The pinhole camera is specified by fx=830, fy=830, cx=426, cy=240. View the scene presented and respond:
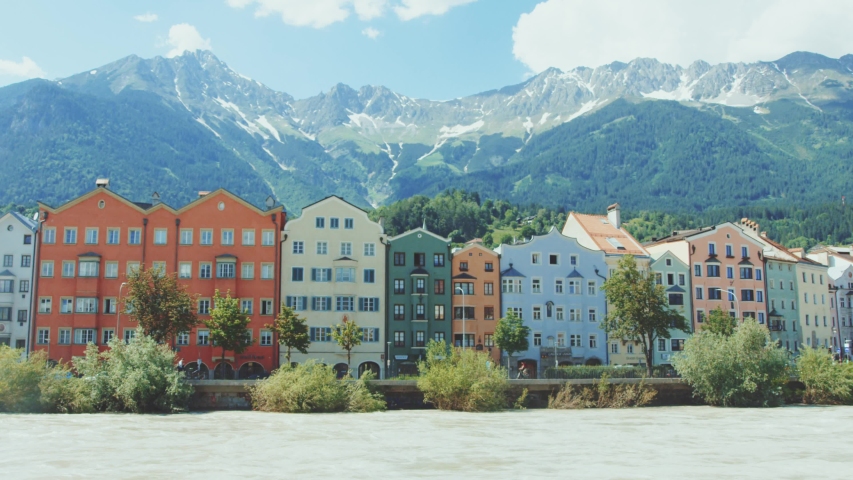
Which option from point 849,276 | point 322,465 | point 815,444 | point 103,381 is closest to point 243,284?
point 103,381

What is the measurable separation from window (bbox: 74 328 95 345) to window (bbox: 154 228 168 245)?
925 cm

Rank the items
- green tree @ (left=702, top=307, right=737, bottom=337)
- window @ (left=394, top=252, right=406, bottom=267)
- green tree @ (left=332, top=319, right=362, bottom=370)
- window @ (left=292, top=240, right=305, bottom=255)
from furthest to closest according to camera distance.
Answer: window @ (left=394, top=252, right=406, bottom=267), green tree @ (left=702, top=307, right=737, bottom=337), window @ (left=292, top=240, right=305, bottom=255), green tree @ (left=332, top=319, right=362, bottom=370)

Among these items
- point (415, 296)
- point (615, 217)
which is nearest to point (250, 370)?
point (415, 296)

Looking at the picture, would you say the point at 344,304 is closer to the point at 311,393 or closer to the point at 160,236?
the point at 160,236

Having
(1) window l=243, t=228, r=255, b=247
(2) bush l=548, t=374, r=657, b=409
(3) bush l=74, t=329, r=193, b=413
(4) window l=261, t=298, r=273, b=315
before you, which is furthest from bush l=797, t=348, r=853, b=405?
(1) window l=243, t=228, r=255, b=247

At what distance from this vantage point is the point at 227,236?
244 feet

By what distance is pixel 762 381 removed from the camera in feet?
197

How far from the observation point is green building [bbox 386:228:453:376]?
7600 cm

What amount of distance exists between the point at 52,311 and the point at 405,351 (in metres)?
30.9

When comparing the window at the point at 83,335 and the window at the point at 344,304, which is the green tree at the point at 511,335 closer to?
the window at the point at 344,304

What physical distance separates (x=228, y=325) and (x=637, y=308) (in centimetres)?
3373

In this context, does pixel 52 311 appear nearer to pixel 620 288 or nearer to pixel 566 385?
pixel 566 385

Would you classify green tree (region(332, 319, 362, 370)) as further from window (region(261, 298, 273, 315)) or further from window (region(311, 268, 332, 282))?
window (region(261, 298, 273, 315))

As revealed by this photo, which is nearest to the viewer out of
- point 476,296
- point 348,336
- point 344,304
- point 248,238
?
point 348,336
